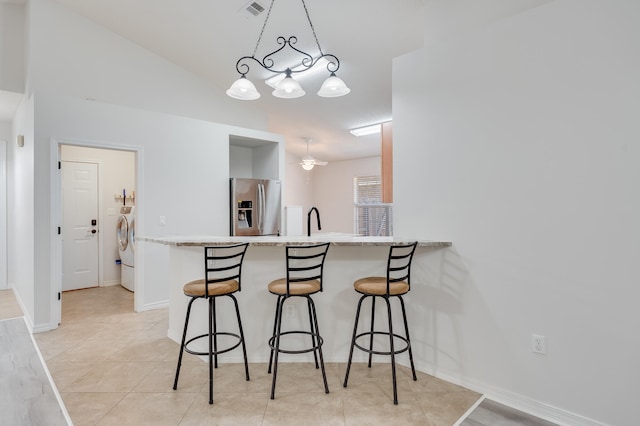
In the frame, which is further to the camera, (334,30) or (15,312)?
(15,312)

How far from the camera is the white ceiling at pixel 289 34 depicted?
327cm

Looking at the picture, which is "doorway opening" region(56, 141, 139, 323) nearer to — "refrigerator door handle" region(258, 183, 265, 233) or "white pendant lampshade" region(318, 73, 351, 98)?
"refrigerator door handle" region(258, 183, 265, 233)

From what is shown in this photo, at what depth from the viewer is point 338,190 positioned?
839cm

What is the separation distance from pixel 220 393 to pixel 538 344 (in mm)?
2045

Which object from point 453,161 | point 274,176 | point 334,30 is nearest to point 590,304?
point 453,161

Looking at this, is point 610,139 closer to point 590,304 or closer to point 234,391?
point 590,304

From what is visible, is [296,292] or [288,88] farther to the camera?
[288,88]

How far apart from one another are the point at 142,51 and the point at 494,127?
464 centimetres

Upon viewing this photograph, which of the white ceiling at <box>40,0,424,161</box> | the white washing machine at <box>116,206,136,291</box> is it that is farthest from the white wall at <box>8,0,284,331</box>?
the white washing machine at <box>116,206,136,291</box>

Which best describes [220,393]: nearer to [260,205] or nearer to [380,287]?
[380,287]

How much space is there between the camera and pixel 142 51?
466 centimetres

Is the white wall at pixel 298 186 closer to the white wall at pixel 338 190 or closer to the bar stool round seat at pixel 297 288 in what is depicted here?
the white wall at pixel 338 190

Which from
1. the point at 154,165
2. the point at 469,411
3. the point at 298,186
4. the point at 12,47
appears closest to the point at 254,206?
the point at 154,165

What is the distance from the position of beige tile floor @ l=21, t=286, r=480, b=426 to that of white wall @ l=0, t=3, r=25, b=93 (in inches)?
123
